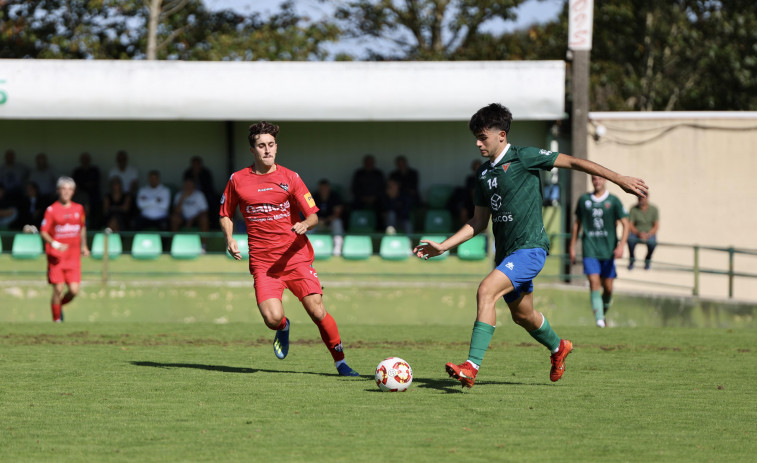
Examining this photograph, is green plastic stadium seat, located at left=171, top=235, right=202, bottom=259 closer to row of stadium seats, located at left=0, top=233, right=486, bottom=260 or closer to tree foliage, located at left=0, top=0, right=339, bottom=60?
row of stadium seats, located at left=0, top=233, right=486, bottom=260

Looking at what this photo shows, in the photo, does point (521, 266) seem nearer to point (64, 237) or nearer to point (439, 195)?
point (64, 237)

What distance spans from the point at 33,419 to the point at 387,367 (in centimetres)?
241

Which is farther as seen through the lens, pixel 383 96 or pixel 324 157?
pixel 324 157

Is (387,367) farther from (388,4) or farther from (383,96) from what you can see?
(388,4)

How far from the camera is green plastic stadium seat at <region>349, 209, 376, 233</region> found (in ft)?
63.8

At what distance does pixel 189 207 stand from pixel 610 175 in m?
13.4

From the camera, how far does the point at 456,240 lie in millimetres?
7410

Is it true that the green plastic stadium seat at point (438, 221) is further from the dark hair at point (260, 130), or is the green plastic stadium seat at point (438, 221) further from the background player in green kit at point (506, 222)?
the background player in green kit at point (506, 222)

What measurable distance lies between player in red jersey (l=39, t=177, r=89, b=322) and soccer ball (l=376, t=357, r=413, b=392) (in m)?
7.68

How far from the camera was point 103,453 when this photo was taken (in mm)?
5523

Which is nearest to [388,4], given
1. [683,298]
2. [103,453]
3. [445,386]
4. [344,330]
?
[683,298]

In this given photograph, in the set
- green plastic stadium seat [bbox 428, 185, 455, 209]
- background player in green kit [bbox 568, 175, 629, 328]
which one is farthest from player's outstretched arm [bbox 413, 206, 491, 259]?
green plastic stadium seat [bbox 428, 185, 455, 209]

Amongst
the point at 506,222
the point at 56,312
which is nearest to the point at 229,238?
the point at 506,222

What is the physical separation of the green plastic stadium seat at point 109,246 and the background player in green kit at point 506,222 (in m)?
11.5
